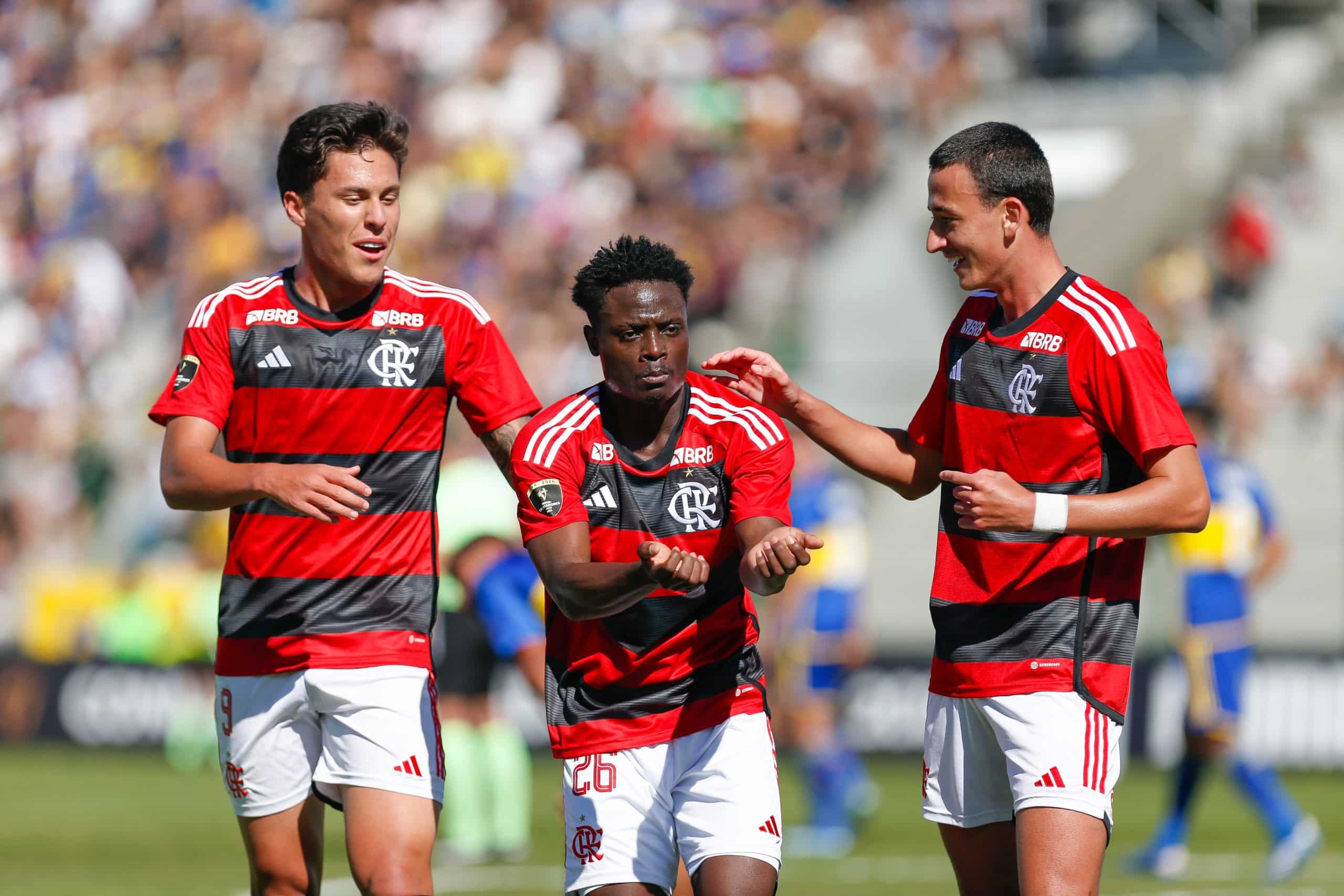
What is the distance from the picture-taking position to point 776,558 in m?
4.89

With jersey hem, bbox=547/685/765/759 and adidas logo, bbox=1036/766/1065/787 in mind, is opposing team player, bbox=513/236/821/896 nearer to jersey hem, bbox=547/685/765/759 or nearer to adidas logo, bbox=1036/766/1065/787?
jersey hem, bbox=547/685/765/759

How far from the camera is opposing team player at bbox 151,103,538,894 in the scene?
5.71m

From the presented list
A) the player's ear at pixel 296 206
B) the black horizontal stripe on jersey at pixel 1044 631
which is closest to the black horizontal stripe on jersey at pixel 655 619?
the black horizontal stripe on jersey at pixel 1044 631

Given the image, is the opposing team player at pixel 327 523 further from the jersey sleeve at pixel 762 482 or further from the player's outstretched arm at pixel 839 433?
the jersey sleeve at pixel 762 482

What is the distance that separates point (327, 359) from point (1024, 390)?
2156 millimetres

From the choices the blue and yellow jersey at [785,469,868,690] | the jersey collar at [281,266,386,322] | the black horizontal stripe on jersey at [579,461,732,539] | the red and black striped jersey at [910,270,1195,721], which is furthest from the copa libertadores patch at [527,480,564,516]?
the blue and yellow jersey at [785,469,868,690]

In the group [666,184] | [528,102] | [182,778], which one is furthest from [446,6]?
[182,778]

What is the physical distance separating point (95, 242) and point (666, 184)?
7.35 metres

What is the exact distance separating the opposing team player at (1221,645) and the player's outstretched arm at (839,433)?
526 centimetres

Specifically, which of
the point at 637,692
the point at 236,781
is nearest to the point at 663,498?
the point at 637,692

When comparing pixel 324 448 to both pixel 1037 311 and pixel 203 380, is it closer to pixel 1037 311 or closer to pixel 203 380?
pixel 203 380

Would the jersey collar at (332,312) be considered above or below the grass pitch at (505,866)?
above

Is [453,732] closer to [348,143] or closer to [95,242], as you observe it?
[348,143]

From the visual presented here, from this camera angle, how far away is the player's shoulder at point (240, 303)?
19.1ft
